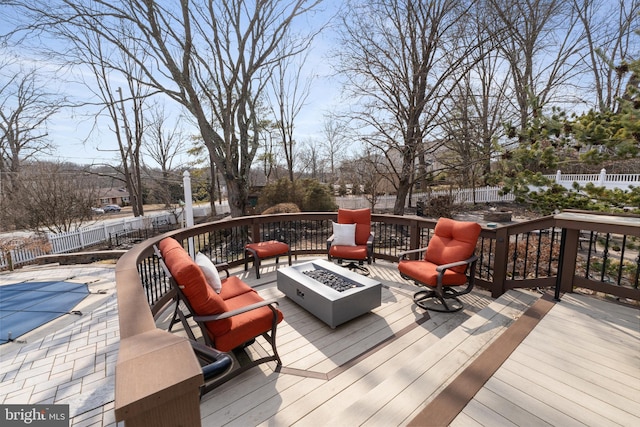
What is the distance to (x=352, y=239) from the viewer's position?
4449mm

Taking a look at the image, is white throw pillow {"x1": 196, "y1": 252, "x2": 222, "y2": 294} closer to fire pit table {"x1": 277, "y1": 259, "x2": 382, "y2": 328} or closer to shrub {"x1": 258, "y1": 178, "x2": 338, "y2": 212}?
fire pit table {"x1": 277, "y1": 259, "x2": 382, "y2": 328}

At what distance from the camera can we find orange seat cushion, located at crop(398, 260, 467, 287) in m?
3.10

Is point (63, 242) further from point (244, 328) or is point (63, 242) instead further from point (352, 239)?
point (244, 328)

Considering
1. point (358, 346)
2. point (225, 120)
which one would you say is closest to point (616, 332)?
point (358, 346)

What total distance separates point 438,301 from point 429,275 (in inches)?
22.6

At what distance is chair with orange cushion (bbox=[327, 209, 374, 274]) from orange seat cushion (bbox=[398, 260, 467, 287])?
0.87m

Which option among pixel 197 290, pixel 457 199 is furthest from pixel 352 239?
pixel 457 199

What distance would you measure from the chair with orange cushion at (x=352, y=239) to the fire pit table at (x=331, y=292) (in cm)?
60

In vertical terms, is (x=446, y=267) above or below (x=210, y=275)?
below

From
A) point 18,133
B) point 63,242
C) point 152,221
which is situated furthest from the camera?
point 152,221

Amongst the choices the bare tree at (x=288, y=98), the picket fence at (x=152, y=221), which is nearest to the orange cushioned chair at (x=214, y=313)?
the picket fence at (x=152, y=221)

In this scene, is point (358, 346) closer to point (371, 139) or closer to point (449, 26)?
point (371, 139)

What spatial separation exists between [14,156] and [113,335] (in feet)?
54.6

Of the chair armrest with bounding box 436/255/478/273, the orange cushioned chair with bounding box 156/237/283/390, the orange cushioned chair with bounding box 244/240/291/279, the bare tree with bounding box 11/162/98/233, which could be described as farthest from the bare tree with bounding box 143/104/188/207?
the chair armrest with bounding box 436/255/478/273
